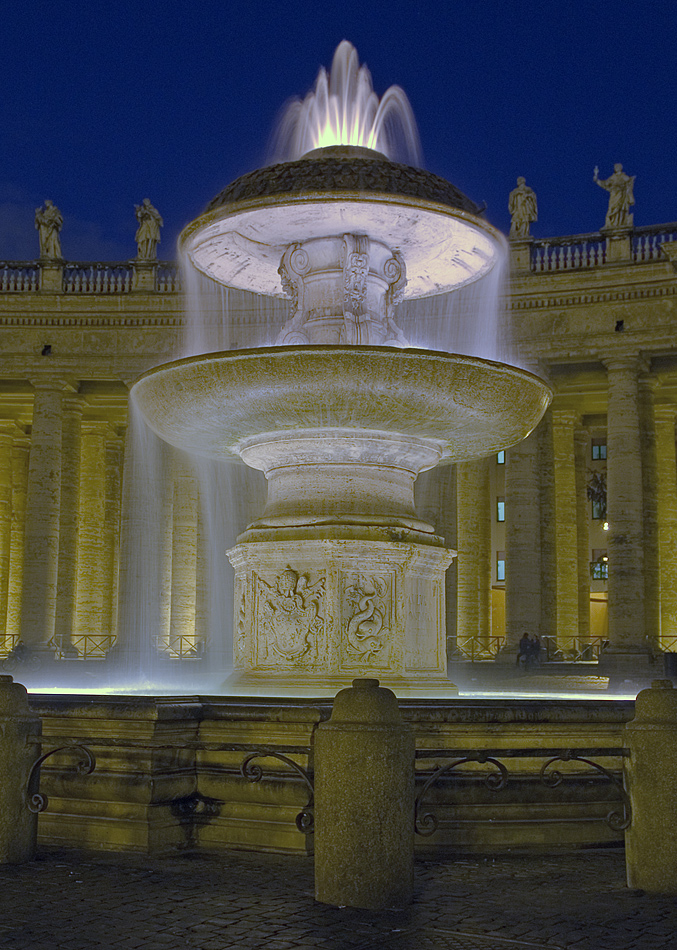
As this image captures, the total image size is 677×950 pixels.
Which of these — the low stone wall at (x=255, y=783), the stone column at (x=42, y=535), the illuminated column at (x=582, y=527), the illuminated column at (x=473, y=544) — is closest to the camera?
the low stone wall at (x=255, y=783)

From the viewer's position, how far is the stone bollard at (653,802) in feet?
27.8

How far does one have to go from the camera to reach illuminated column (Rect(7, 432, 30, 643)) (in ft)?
169

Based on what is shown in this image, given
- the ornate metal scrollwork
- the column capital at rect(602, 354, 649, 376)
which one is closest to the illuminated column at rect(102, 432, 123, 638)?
the column capital at rect(602, 354, 649, 376)

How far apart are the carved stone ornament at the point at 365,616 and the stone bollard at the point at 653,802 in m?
4.99

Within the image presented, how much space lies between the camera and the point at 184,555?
45.9 metres

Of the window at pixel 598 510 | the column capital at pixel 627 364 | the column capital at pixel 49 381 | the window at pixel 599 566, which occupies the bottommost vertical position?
the window at pixel 599 566

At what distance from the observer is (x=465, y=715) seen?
10.1 metres

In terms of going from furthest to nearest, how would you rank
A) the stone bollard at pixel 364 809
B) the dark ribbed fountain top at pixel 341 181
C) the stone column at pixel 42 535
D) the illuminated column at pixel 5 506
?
the illuminated column at pixel 5 506
the stone column at pixel 42 535
the dark ribbed fountain top at pixel 341 181
the stone bollard at pixel 364 809

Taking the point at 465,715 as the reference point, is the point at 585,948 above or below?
below

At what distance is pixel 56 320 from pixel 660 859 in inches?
1493

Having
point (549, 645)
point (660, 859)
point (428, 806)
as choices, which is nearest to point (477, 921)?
point (660, 859)

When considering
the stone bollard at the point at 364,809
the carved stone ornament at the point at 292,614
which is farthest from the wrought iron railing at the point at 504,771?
the carved stone ornament at the point at 292,614

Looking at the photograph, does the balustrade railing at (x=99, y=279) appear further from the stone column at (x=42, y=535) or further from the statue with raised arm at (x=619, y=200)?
the statue with raised arm at (x=619, y=200)

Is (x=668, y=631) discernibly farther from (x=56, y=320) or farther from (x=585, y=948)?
(x=585, y=948)
